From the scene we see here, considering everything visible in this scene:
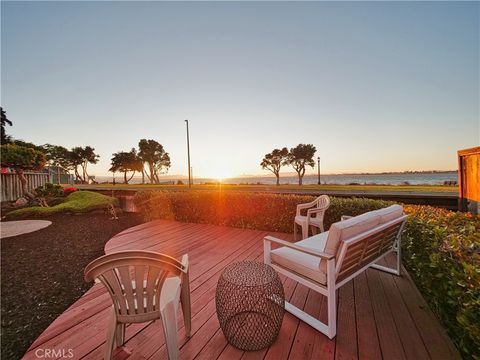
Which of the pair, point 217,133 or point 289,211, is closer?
point 289,211

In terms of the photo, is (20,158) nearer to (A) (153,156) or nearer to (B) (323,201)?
(B) (323,201)

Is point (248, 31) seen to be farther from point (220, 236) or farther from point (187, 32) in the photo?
point (220, 236)

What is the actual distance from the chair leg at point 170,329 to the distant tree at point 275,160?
140 feet

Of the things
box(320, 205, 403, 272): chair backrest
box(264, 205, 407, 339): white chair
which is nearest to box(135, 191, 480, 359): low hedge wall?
box(264, 205, 407, 339): white chair

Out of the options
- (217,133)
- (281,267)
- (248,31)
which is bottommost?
(281,267)

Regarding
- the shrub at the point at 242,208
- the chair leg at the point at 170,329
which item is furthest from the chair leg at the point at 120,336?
the shrub at the point at 242,208

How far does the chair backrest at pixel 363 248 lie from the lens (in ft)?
5.93

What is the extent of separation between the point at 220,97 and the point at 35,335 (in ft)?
30.8

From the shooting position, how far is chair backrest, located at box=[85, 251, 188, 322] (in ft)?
4.26

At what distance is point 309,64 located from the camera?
7211 millimetres

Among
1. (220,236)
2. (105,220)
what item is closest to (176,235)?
(220,236)

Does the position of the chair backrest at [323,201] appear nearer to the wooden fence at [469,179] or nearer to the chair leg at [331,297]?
the chair leg at [331,297]

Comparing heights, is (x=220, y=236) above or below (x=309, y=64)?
below

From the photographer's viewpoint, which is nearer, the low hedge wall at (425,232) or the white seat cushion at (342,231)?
the low hedge wall at (425,232)
